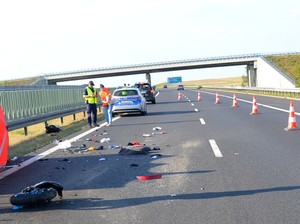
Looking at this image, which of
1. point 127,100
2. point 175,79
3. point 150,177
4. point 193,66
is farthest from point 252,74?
point 150,177

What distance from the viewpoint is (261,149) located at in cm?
1098

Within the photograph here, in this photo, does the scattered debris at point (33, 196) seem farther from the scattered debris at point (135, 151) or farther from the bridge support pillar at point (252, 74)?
the bridge support pillar at point (252, 74)

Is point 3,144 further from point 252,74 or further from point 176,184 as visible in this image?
point 252,74

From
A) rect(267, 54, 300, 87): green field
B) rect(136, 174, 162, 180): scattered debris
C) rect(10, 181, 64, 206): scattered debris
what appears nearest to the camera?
rect(10, 181, 64, 206): scattered debris

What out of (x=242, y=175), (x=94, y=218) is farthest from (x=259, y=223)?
(x=242, y=175)

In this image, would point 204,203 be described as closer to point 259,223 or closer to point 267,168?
point 259,223

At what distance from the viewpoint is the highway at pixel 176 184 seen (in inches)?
229

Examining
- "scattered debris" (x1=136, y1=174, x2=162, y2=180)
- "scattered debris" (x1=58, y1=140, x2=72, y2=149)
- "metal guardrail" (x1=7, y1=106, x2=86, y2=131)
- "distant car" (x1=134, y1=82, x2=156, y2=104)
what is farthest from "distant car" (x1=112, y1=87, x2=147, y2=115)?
"scattered debris" (x1=136, y1=174, x2=162, y2=180)

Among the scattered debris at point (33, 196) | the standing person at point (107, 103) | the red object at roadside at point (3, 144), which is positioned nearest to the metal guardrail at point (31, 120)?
the standing person at point (107, 103)

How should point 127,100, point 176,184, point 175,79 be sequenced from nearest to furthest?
point 176,184 < point 127,100 < point 175,79

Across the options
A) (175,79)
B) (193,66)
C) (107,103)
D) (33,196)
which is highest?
(193,66)

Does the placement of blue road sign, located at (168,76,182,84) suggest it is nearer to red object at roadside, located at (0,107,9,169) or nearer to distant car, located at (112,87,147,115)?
distant car, located at (112,87,147,115)

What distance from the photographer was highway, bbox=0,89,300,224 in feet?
19.1

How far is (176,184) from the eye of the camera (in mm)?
7516
